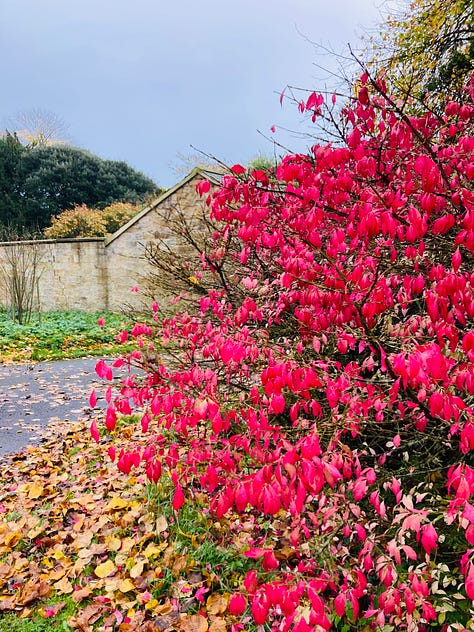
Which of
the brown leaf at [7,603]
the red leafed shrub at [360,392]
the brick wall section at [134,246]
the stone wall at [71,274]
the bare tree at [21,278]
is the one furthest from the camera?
the stone wall at [71,274]

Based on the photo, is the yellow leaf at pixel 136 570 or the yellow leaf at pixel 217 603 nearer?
the yellow leaf at pixel 217 603

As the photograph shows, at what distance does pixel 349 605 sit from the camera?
8.33ft

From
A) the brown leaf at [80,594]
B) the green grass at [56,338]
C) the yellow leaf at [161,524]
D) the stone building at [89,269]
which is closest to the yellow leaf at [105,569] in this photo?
the brown leaf at [80,594]

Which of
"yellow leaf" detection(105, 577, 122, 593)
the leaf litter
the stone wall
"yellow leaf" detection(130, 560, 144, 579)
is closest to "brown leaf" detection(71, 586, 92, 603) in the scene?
the leaf litter

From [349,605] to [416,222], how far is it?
6.86 feet

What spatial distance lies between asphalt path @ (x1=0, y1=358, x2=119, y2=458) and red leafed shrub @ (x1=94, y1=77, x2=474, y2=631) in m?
3.13

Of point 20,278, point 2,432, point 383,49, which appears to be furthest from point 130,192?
point 2,432

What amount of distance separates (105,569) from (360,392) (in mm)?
2061

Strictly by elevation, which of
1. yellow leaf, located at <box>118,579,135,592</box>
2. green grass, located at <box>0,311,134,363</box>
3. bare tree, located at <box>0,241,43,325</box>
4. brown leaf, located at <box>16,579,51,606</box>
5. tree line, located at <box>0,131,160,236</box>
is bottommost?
brown leaf, located at <box>16,579,51,606</box>

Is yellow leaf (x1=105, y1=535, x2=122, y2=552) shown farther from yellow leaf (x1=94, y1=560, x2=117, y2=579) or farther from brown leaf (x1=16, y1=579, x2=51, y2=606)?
brown leaf (x1=16, y1=579, x2=51, y2=606)

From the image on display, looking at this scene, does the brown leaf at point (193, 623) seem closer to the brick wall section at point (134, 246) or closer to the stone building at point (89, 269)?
the brick wall section at point (134, 246)

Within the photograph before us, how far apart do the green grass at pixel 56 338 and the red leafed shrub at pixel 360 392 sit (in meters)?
7.23

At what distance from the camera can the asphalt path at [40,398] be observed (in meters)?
5.59

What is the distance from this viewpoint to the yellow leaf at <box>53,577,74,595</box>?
9.61 feet
